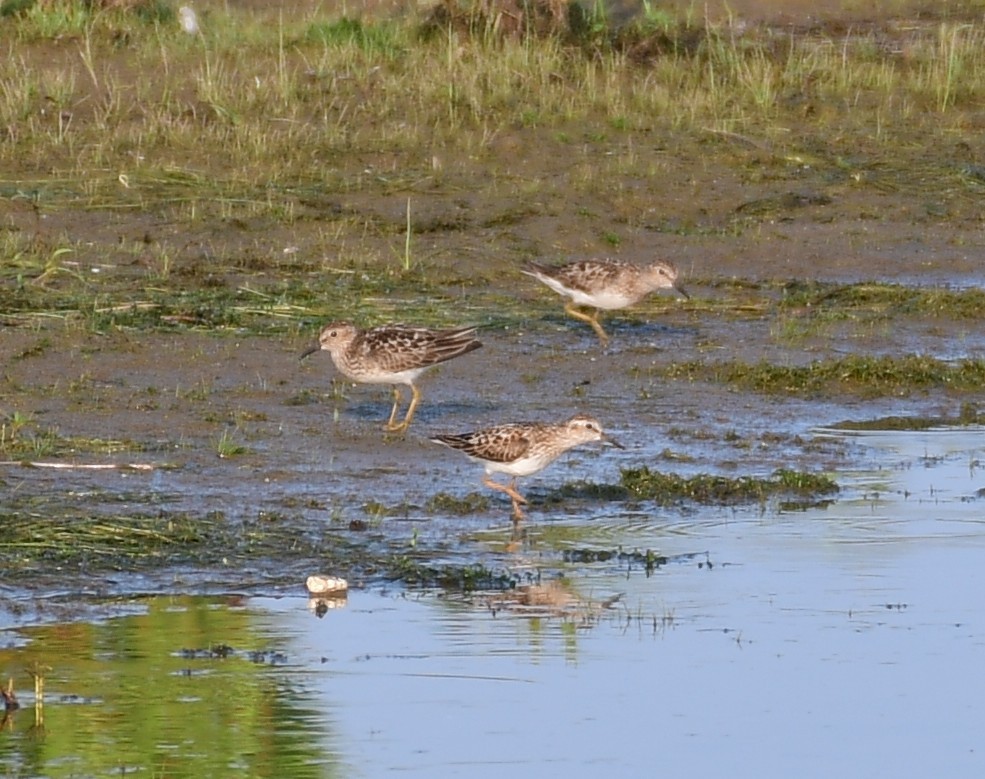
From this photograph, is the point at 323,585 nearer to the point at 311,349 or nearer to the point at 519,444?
the point at 519,444

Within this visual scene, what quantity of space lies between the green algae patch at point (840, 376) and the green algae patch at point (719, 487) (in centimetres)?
220

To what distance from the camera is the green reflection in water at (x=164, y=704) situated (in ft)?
21.9

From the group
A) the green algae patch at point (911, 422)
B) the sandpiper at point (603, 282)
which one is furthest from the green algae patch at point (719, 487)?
the sandpiper at point (603, 282)

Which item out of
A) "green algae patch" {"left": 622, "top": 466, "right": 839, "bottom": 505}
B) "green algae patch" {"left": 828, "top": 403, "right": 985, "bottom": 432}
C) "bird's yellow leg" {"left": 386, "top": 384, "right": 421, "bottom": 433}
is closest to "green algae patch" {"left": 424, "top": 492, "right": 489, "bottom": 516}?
"green algae patch" {"left": 622, "top": 466, "right": 839, "bottom": 505}

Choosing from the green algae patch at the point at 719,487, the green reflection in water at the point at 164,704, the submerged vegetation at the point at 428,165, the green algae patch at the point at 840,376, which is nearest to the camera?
the green reflection in water at the point at 164,704

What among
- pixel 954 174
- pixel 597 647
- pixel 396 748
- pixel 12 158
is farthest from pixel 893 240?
pixel 396 748

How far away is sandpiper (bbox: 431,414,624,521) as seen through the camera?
10.2 m

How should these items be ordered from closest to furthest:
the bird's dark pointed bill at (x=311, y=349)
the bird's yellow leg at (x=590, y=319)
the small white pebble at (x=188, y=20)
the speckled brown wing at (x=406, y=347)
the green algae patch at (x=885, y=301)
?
the speckled brown wing at (x=406, y=347) < the bird's dark pointed bill at (x=311, y=349) < the bird's yellow leg at (x=590, y=319) < the green algae patch at (x=885, y=301) < the small white pebble at (x=188, y=20)

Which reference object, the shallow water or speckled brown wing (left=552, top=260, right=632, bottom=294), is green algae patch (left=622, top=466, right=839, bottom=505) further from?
speckled brown wing (left=552, top=260, right=632, bottom=294)

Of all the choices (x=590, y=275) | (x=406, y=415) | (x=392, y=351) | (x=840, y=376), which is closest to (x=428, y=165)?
(x=590, y=275)

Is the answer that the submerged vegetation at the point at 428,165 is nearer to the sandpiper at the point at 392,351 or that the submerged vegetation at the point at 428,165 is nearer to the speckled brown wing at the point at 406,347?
the sandpiper at the point at 392,351

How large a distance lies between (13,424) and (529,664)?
163 inches

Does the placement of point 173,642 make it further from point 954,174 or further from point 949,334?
point 954,174

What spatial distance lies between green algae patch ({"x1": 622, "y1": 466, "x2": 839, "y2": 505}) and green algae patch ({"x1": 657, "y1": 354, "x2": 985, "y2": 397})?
86.7 inches
